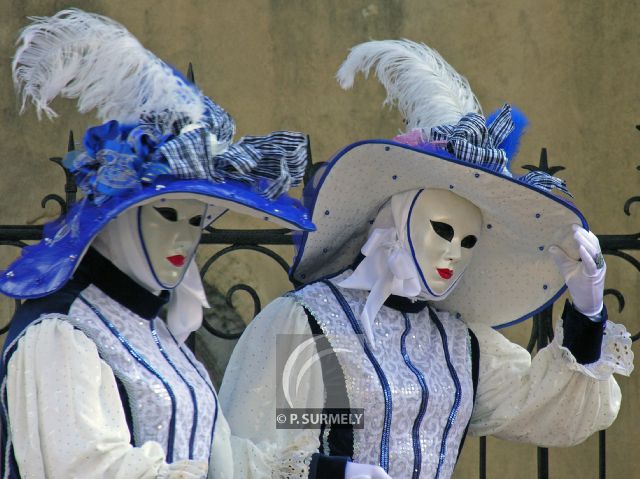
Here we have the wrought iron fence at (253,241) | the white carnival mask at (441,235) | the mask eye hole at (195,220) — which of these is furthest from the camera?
the wrought iron fence at (253,241)

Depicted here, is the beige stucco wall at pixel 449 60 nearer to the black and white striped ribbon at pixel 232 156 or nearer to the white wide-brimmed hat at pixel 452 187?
the white wide-brimmed hat at pixel 452 187

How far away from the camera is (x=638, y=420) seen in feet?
21.4

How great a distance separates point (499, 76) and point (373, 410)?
2684 millimetres

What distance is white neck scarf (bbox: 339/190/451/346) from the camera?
449 cm

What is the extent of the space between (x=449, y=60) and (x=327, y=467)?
2967 millimetres

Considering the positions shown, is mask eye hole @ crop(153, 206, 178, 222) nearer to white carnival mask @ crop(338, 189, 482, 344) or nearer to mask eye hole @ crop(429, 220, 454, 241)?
white carnival mask @ crop(338, 189, 482, 344)

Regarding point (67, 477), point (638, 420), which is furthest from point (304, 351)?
point (638, 420)

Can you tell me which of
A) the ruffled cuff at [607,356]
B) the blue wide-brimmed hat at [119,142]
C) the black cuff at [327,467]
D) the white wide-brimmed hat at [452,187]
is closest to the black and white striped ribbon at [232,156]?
the blue wide-brimmed hat at [119,142]

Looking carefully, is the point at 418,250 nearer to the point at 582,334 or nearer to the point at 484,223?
the point at 484,223

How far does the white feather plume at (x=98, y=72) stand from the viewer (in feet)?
13.2

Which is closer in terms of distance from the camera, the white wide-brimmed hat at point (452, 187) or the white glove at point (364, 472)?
the white glove at point (364, 472)

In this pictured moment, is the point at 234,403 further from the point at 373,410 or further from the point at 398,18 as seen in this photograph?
the point at 398,18

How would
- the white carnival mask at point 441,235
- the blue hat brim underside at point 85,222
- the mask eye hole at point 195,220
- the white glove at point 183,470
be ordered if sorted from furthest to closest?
the white carnival mask at point 441,235 < the mask eye hole at point 195,220 < the blue hat brim underside at point 85,222 < the white glove at point 183,470

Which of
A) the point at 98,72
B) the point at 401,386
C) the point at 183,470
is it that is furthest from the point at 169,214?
the point at 401,386
